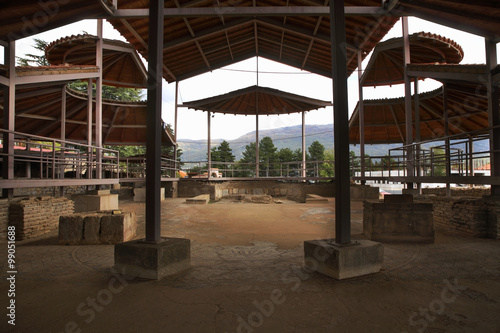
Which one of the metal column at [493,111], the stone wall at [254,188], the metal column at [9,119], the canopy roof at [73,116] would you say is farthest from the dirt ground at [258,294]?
the stone wall at [254,188]

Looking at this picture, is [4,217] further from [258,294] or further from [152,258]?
[258,294]

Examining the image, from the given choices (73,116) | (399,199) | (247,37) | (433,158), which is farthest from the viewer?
(73,116)

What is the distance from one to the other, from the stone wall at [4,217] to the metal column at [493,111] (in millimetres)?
12270

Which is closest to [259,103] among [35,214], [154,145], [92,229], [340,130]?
[35,214]

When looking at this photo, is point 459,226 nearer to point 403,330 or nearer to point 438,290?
point 438,290

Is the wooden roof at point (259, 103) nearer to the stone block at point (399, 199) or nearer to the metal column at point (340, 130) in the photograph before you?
the stone block at point (399, 199)

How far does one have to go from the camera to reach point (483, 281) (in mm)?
3688

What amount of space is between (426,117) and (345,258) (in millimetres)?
19241

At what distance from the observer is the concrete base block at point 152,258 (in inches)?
147

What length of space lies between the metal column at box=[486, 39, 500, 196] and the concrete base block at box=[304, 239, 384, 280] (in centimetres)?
573

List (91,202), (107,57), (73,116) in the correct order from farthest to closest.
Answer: (73,116) → (107,57) → (91,202)

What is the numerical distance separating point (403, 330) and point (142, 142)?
21.2m

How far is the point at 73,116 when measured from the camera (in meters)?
17.4

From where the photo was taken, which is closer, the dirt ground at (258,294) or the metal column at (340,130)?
the dirt ground at (258,294)
